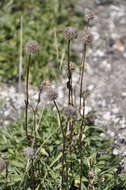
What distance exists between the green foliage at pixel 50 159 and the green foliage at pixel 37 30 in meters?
1.12

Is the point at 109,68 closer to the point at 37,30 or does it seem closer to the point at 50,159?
the point at 37,30

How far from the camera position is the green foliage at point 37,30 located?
5543mm

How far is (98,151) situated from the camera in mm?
4148

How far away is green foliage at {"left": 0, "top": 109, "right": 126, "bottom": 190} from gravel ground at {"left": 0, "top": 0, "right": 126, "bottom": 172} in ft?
0.94

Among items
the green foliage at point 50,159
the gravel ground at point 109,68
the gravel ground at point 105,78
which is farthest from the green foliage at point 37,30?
the green foliage at point 50,159

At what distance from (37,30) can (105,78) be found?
1038 millimetres

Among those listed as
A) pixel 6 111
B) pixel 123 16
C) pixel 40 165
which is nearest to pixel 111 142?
pixel 40 165

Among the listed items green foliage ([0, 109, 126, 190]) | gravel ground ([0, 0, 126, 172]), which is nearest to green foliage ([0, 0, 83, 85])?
gravel ground ([0, 0, 126, 172])

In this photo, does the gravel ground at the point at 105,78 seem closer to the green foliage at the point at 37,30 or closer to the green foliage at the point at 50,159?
the green foliage at the point at 37,30

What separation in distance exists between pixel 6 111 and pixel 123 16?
2385 millimetres

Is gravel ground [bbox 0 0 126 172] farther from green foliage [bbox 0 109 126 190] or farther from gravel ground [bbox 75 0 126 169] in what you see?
green foliage [bbox 0 109 126 190]

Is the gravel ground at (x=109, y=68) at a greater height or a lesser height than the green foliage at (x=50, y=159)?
greater

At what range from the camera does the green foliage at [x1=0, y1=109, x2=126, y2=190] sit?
12.3 feet

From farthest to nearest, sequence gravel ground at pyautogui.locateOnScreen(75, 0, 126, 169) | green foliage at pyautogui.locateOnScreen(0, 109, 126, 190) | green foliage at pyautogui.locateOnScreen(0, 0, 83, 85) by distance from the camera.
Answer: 1. green foliage at pyautogui.locateOnScreen(0, 0, 83, 85)
2. gravel ground at pyautogui.locateOnScreen(75, 0, 126, 169)
3. green foliage at pyautogui.locateOnScreen(0, 109, 126, 190)
